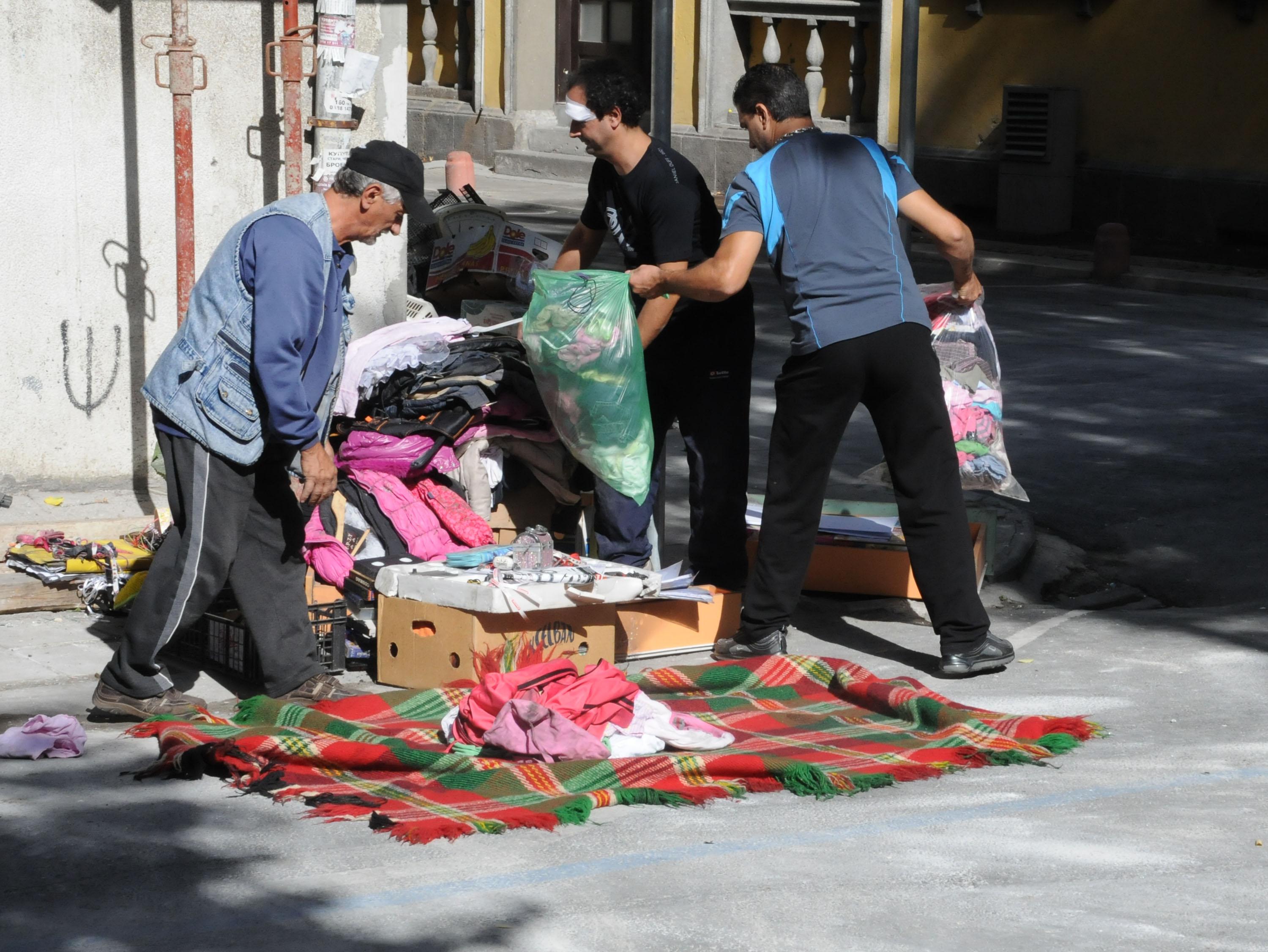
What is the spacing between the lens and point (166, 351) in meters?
5.30

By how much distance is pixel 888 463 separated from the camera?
6105mm

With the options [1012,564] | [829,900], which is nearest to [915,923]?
[829,900]

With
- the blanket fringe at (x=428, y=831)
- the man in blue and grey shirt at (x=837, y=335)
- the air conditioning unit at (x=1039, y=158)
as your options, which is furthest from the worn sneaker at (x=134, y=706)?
the air conditioning unit at (x=1039, y=158)

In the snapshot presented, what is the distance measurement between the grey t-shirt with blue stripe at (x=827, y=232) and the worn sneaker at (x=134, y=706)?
2372 millimetres

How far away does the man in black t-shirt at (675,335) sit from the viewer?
20.2 feet

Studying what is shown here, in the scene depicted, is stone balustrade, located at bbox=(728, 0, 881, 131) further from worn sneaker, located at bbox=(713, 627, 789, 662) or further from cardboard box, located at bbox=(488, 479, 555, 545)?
worn sneaker, located at bbox=(713, 627, 789, 662)

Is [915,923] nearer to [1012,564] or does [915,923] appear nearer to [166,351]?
[166,351]

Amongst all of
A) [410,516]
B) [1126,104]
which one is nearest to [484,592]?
[410,516]

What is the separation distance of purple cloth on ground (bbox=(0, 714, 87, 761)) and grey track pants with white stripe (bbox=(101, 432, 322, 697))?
25 cm

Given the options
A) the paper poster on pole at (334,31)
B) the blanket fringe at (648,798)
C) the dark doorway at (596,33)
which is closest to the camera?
the blanket fringe at (648,798)

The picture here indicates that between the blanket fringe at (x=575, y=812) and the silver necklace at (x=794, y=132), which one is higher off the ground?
the silver necklace at (x=794, y=132)

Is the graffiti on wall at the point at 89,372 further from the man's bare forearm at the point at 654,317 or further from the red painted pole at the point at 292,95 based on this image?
the man's bare forearm at the point at 654,317

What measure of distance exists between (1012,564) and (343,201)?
3517mm

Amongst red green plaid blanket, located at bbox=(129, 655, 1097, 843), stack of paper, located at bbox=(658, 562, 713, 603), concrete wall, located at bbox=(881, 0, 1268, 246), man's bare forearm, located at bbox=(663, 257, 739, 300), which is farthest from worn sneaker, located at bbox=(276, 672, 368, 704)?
concrete wall, located at bbox=(881, 0, 1268, 246)
